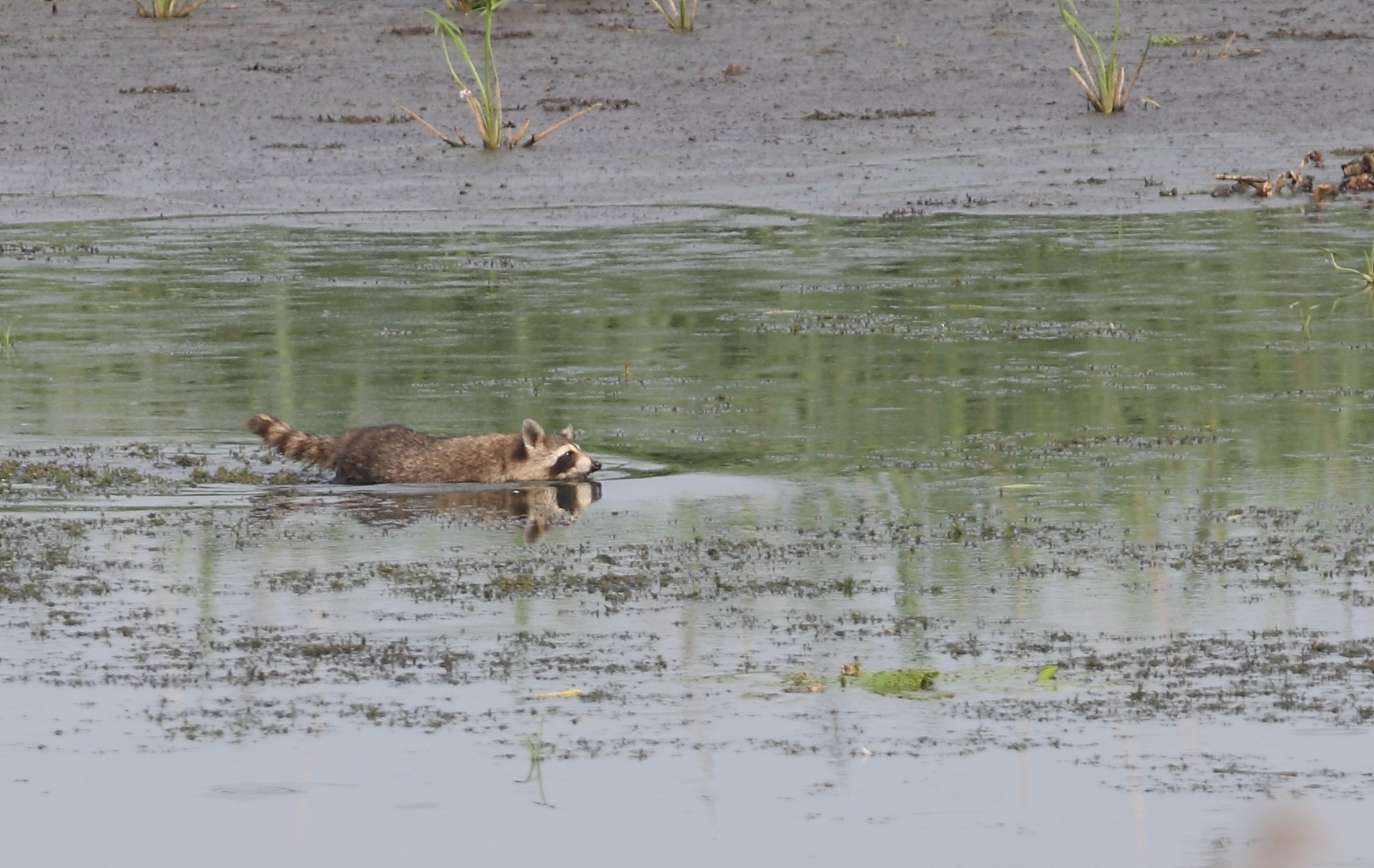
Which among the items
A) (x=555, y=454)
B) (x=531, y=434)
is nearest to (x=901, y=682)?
(x=555, y=454)

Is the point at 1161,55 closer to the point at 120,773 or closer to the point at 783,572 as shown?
the point at 783,572

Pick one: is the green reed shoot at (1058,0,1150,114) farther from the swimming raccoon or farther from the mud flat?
the swimming raccoon

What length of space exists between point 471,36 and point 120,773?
62.9ft

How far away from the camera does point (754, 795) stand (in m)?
6.08

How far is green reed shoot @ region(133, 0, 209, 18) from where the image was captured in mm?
25516

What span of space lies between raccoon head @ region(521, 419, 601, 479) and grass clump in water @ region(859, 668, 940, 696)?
3414 mm

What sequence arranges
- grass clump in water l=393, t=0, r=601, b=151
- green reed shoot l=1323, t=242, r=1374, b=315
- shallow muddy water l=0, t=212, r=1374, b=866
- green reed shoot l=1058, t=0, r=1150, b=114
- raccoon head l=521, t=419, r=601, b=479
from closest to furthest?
shallow muddy water l=0, t=212, r=1374, b=866
raccoon head l=521, t=419, r=601, b=479
green reed shoot l=1323, t=242, r=1374, b=315
grass clump in water l=393, t=0, r=601, b=151
green reed shoot l=1058, t=0, r=1150, b=114

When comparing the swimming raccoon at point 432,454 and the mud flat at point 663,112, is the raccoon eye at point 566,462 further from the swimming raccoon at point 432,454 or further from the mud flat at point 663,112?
the mud flat at point 663,112

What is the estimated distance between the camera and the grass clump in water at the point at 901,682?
691cm

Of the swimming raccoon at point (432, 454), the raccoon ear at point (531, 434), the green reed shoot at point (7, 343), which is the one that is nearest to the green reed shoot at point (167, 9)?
the green reed shoot at point (7, 343)

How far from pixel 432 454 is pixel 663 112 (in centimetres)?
1241

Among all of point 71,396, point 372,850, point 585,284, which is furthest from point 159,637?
point 585,284

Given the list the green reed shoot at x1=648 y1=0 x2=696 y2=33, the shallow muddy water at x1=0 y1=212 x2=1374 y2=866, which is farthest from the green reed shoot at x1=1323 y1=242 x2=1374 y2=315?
the green reed shoot at x1=648 y1=0 x2=696 y2=33

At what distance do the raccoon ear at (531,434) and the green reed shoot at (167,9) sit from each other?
1604 cm
